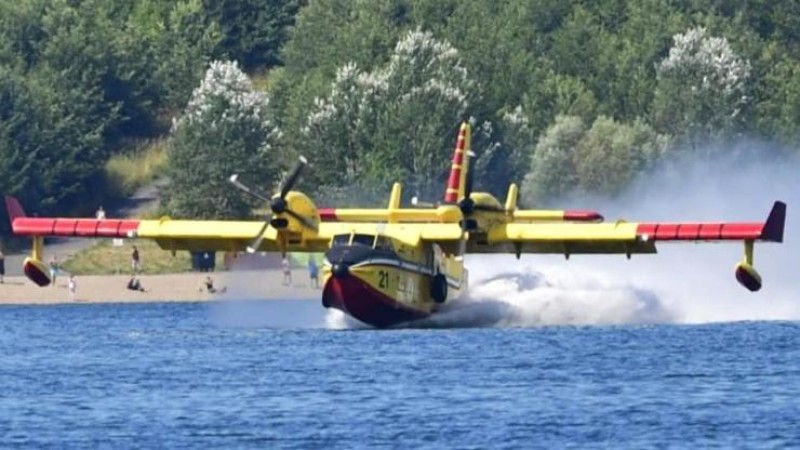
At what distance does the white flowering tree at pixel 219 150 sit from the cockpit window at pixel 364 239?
4141 centimetres

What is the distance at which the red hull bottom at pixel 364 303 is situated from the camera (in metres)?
60.8

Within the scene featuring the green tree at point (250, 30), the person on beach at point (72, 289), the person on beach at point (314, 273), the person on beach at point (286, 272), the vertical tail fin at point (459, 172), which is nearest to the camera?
the vertical tail fin at point (459, 172)

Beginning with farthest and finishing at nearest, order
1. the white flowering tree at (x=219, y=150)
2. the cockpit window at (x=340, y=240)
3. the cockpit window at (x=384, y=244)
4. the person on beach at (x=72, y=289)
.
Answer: the white flowering tree at (x=219, y=150) < the person on beach at (x=72, y=289) < the cockpit window at (x=340, y=240) < the cockpit window at (x=384, y=244)

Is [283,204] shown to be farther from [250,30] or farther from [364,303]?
[250,30]

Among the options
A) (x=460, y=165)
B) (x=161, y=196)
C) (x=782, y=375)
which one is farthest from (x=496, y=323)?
(x=161, y=196)

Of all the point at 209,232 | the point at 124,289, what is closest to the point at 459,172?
the point at 209,232

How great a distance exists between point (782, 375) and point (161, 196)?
192 feet

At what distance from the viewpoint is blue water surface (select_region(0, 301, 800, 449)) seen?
1695 inches

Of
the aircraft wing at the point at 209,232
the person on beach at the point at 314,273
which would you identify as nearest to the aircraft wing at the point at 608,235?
the aircraft wing at the point at 209,232

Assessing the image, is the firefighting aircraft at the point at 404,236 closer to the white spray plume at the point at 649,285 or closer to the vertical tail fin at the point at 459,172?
the vertical tail fin at the point at 459,172

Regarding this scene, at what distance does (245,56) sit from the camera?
132 metres

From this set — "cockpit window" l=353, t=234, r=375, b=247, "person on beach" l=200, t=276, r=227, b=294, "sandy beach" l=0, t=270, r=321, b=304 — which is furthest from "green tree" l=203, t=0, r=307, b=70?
"cockpit window" l=353, t=234, r=375, b=247

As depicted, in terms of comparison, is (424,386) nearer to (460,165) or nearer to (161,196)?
(460,165)

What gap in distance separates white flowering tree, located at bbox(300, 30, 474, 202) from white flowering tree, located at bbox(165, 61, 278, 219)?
7.30ft
